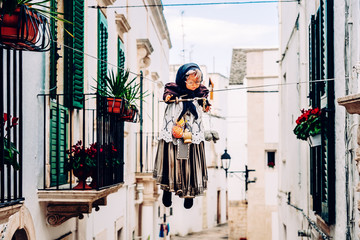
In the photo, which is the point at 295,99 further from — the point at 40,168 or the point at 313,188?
the point at 40,168

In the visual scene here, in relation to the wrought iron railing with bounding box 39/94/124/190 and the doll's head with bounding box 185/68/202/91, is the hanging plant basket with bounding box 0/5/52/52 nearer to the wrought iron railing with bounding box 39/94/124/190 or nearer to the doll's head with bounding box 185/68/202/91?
the wrought iron railing with bounding box 39/94/124/190

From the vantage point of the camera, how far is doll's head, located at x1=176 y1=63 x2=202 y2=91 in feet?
24.5

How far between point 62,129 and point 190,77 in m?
2.07

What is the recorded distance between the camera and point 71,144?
327 inches

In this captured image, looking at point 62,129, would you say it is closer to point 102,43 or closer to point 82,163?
point 82,163

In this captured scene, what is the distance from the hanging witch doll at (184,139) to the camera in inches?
291

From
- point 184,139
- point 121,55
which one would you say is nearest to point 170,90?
point 184,139

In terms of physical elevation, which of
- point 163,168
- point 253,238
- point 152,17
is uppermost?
point 152,17

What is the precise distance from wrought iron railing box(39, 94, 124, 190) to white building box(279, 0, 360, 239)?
2510mm

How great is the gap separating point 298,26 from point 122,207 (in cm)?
531

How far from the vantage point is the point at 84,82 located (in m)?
9.76

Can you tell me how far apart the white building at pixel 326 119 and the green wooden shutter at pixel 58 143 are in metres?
2.96

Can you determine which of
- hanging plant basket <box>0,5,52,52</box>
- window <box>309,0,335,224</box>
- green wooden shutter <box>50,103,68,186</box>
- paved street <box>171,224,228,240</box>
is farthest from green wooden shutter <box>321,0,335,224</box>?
paved street <box>171,224,228,240</box>

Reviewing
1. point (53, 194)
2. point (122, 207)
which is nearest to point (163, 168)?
Answer: point (53, 194)
